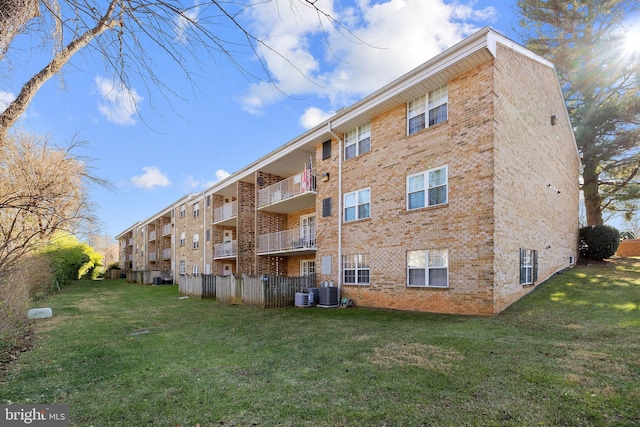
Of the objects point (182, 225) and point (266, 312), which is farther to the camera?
point (182, 225)

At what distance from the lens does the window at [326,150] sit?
51.1ft

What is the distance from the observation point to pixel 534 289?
11852 millimetres

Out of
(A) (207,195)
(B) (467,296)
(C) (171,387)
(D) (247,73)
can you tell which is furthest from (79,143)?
(A) (207,195)

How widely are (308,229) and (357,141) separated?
5.77 metres

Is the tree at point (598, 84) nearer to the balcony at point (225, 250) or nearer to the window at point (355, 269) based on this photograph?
the window at point (355, 269)

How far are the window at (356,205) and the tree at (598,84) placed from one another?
622 inches

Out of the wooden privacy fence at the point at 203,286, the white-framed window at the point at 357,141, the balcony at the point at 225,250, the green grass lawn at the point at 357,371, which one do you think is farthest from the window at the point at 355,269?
the balcony at the point at 225,250

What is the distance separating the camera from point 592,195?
20703 mm

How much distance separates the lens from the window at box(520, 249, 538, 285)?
36.1 ft

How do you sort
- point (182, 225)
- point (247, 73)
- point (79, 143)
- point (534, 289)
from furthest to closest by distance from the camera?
point (182, 225)
point (534, 289)
point (79, 143)
point (247, 73)

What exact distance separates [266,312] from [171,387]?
7.82m

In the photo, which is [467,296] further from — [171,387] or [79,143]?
[79,143]

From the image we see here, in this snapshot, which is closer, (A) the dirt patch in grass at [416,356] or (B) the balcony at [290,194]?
(A) the dirt patch in grass at [416,356]

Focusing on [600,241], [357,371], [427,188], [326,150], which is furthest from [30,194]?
[600,241]
